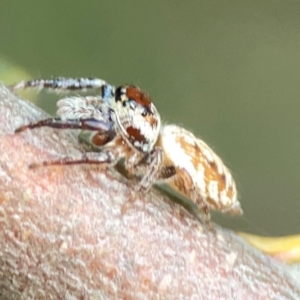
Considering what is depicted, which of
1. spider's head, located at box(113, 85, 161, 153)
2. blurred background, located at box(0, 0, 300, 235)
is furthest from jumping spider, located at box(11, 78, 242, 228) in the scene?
blurred background, located at box(0, 0, 300, 235)

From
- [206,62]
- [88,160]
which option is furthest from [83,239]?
[206,62]

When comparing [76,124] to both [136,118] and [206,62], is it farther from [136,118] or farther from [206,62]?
[206,62]

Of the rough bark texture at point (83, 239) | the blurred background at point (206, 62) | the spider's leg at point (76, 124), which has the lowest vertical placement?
the rough bark texture at point (83, 239)

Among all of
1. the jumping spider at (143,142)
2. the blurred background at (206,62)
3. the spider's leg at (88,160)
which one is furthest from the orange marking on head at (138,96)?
the blurred background at (206,62)

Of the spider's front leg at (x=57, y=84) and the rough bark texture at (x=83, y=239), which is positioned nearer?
the rough bark texture at (x=83, y=239)

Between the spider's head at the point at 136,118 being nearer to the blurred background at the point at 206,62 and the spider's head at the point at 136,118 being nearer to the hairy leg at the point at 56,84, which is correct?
the hairy leg at the point at 56,84

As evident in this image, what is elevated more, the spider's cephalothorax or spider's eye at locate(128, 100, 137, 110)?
spider's eye at locate(128, 100, 137, 110)

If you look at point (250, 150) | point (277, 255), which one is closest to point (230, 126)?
point (250, 150)

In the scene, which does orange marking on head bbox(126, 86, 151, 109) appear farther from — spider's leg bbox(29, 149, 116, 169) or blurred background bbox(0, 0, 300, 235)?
blurred background bbox(0, 0, 300, 235)

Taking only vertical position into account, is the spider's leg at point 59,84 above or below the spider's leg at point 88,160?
above
